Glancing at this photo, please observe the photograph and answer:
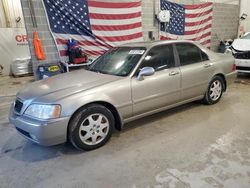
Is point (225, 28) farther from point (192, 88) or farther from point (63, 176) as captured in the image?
point (63, 176)

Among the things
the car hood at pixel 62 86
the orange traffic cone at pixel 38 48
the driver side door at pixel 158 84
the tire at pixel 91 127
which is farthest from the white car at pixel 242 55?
the orange traffic cone at pixel 38 48

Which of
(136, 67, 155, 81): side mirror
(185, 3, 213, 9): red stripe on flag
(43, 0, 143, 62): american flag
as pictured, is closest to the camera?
(136, 67, 155, 81): side mirror

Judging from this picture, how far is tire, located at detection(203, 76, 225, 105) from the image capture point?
3802 mm

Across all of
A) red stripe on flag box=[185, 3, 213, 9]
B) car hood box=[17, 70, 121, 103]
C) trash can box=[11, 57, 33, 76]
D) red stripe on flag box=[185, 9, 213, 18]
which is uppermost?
red stripe on flag box=[185, 3, 213, 9]

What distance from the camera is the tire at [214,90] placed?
150 inches

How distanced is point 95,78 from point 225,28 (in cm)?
836

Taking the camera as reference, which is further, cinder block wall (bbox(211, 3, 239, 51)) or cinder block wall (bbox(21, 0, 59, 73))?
cinder block wall (bbox(211, 3, 239, 51))

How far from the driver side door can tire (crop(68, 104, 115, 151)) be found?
1.47 feet

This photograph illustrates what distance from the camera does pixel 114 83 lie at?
2664 mm

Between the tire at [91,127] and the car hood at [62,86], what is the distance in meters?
0.27

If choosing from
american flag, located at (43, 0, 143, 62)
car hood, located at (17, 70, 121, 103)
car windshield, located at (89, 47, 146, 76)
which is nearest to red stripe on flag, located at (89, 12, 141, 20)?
american flag, located at (43, 0, 143, 62)

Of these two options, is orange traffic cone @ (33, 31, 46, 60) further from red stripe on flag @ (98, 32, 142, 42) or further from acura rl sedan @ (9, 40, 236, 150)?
acura rl sedan @ (9, 40, 236, 150)

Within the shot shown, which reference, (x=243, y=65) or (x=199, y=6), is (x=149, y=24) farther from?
(x=243, y=65)

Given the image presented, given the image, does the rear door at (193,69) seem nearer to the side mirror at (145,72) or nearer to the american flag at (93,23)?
the side mirror at (145,72)
